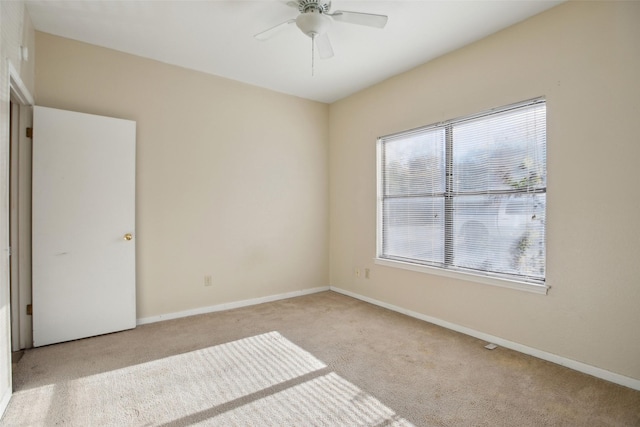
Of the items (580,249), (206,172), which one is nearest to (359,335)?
(580,249)

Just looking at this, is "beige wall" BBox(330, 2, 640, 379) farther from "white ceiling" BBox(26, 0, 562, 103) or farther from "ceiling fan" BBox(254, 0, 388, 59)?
"ceiling fan" BBox(254, 0, 388, 59)

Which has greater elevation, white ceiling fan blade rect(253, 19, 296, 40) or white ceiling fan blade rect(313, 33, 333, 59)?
white ceiling fan blade rect(253, 19, 296, 40)

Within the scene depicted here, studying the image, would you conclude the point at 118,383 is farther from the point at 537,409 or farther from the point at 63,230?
the point at 537,409

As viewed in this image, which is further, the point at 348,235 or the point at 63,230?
the point at 348,235

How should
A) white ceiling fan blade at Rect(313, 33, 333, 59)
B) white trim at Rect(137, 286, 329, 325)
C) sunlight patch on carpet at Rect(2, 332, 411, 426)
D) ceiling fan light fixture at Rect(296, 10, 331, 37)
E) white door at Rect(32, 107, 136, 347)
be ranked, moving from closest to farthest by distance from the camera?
sunlight patch on carpet at Rect(2, 332, 411, 426) < ceiling fan light fixture at Rect(296, 10, 331, 37) < white ceiling fan blade at Rect(313, 33, 333, 59) < white door at Rect(32, 107, 136, 347) < white trim at Rect(137, 286, 329, 325)

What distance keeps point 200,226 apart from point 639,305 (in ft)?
13.1

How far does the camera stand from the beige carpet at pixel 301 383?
6.30 ft

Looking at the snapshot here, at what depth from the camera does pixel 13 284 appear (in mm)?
2779

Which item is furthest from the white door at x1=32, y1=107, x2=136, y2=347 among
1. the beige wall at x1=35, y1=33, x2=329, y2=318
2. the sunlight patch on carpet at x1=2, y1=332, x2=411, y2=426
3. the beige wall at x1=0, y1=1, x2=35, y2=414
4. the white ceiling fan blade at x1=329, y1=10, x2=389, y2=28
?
the white ceiling fan blade at x1=329, y1=10, x2=389, y2=28

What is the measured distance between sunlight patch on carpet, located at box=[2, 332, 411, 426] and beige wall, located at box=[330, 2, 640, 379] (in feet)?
5.19

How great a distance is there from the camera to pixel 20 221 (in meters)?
2.83

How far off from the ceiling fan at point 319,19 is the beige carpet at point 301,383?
2607mm

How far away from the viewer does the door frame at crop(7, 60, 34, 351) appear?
2.78 m

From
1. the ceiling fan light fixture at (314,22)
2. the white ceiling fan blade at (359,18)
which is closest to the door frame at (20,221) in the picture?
the ceiling fan light fixture at (314,22)
